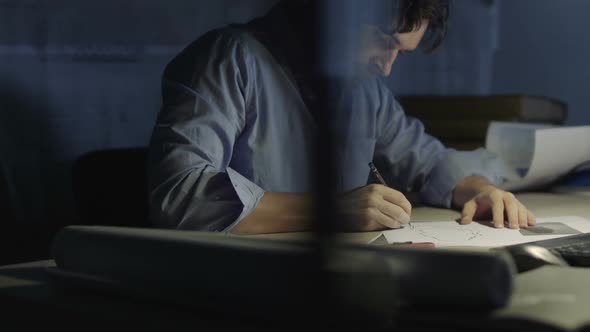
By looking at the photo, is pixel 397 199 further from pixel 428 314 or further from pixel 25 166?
pixel 25 166

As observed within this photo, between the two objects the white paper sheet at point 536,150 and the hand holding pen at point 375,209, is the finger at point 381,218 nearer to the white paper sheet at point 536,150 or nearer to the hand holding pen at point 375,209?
the hand holding pen at point 375,209

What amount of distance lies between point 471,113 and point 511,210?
69 cm

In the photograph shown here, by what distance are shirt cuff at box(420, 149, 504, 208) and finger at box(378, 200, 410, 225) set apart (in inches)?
11.3

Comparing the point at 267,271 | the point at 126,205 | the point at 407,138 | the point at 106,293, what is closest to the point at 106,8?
the point at 126,205

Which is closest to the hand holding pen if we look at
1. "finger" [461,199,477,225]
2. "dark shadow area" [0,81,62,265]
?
"finger" [461,199,477,225]

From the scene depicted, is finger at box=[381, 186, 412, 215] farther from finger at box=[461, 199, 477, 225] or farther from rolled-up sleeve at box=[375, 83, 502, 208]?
rolled-up sleeve at box=[375, 83, 502, 208]

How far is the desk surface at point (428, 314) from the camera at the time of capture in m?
0.45

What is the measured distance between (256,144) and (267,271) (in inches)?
28.5

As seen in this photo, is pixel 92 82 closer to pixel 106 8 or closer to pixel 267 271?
pixel 106 8

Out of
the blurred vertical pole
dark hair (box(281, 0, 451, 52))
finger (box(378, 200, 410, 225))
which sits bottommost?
finger (box(378, 200, 410, 225))

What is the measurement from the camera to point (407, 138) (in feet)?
4.69

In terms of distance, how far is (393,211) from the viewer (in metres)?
0.94

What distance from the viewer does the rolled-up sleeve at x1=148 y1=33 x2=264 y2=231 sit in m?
0.93

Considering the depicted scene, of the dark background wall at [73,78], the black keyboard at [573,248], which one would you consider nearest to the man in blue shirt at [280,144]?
the black keyboard at [573,248]
